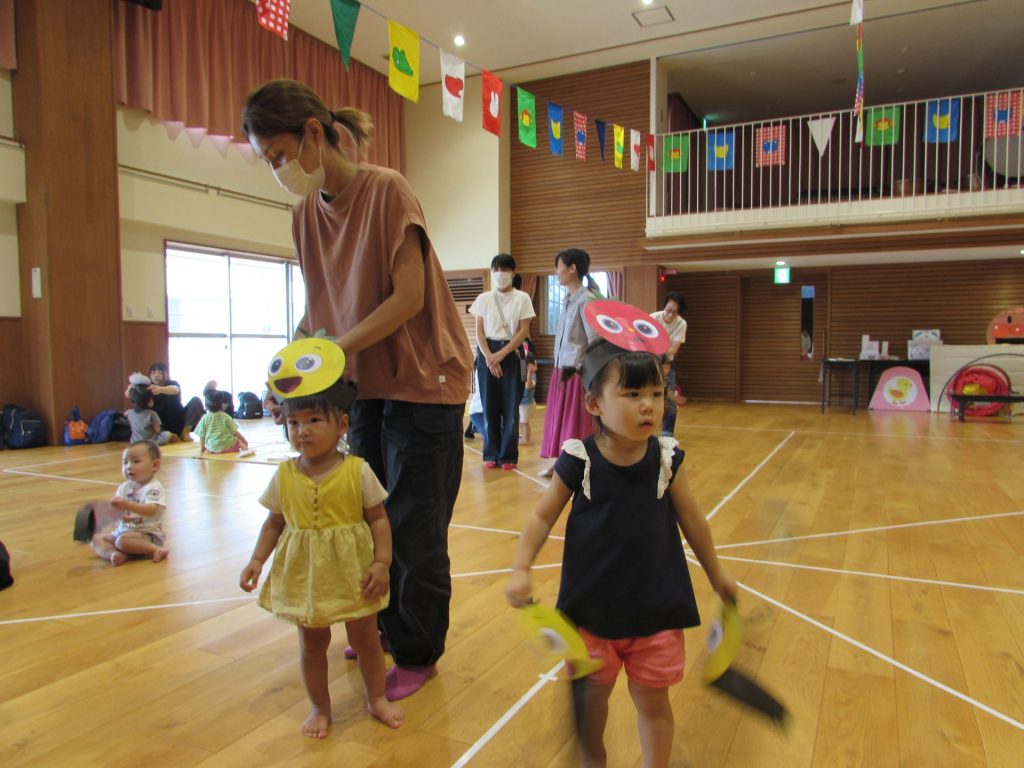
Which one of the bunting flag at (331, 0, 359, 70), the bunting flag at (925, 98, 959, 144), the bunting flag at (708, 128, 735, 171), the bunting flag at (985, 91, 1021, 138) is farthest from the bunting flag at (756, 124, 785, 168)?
the bunting flag at (331, 0, 359, 70)

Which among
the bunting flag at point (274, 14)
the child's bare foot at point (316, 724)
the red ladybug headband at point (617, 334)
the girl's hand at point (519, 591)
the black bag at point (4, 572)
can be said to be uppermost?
the bunting flag at point (274, 14)

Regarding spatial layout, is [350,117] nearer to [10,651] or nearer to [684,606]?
[684,606]

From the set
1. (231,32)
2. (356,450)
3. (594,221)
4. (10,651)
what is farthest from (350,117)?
(594,221)

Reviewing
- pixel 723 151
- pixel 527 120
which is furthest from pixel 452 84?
pixel 723 151

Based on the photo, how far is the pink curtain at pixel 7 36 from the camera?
621 cm

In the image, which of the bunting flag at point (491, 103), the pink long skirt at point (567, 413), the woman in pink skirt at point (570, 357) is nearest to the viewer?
the woman in pink skirt at point (570, 357)

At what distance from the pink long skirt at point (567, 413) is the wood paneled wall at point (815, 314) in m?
7.34

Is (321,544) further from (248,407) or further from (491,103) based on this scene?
(248,407)

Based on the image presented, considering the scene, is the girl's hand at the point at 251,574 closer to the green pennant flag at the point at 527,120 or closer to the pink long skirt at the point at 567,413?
the pink long skirt at the point at 567,413

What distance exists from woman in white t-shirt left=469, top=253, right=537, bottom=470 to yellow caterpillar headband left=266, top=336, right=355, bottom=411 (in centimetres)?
325

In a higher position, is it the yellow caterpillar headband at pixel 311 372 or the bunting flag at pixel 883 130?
the bunting flag at pixel 883 130

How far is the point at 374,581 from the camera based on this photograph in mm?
1501

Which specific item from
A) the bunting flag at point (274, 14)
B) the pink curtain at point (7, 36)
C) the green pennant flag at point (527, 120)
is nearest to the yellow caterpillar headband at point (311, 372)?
the bunting flag at point (274, 14)

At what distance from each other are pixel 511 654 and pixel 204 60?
7.95 metres
